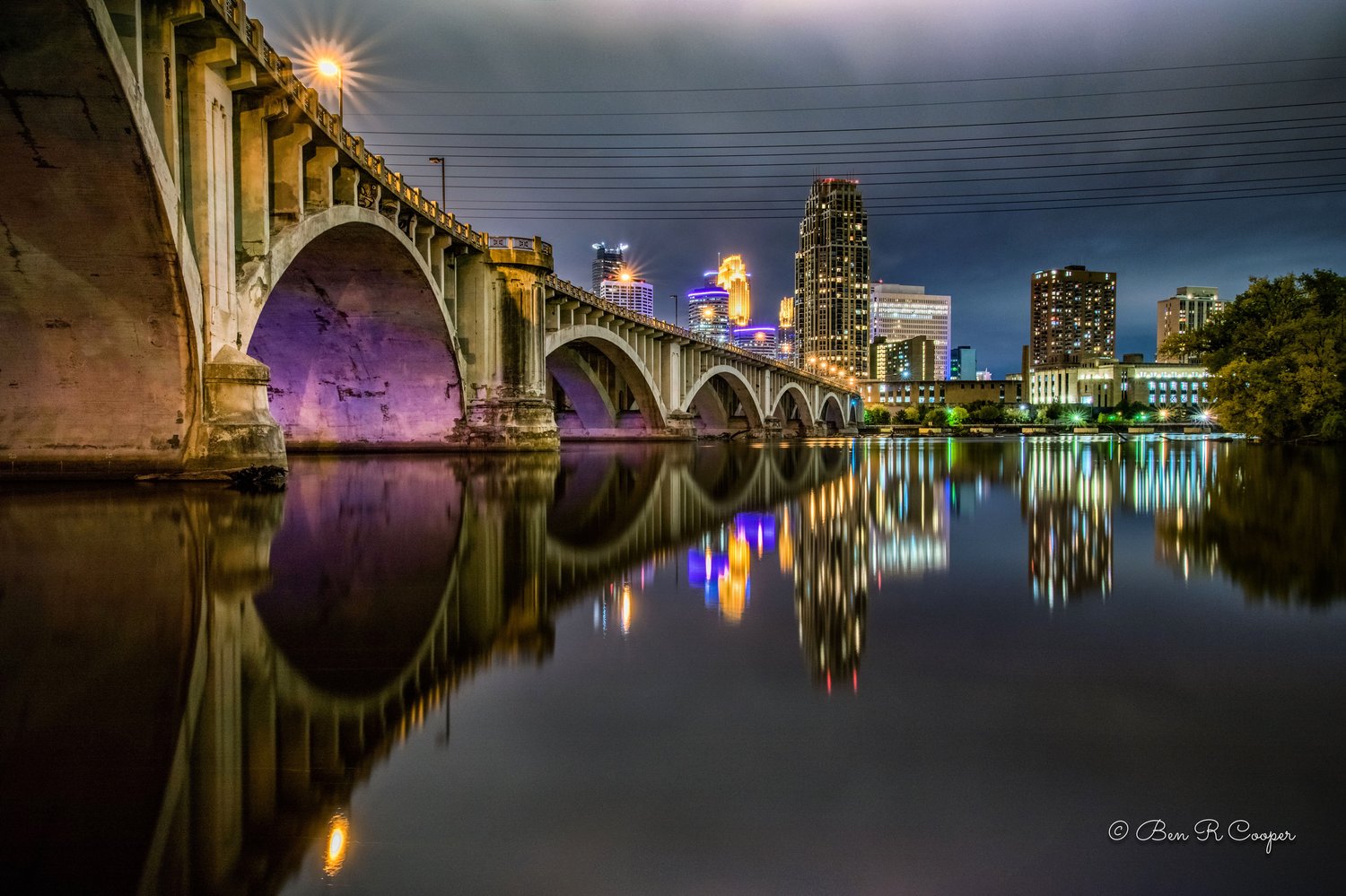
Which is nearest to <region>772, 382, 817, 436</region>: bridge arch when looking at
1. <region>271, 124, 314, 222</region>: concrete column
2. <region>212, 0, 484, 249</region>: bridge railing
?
<region>212, 0, 484, 249</region>: bridge railing

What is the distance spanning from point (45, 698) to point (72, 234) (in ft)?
51.2

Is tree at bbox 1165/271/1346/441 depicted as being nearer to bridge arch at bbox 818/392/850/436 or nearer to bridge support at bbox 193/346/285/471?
bridge support at bbox 193/346/285/471

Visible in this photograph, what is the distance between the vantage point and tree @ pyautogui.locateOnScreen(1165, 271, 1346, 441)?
4403 cm

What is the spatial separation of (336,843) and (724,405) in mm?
85793

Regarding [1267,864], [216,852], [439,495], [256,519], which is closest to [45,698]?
[216,852]

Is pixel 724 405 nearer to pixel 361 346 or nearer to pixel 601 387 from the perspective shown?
pixel 601 387

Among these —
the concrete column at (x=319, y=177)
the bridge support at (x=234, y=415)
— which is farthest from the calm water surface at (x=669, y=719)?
the concrete column at (x=319, y=177)

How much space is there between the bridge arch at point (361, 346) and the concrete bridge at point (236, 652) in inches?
722

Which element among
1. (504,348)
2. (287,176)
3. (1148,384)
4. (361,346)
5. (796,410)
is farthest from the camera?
(1148,384)

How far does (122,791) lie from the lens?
324 cm

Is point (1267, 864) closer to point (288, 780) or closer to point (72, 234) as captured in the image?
point (288, 780)

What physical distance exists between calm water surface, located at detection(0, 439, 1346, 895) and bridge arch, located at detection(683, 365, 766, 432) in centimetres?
7075

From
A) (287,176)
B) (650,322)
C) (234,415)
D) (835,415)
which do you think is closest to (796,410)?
(835,415)

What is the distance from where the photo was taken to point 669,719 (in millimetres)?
4164
